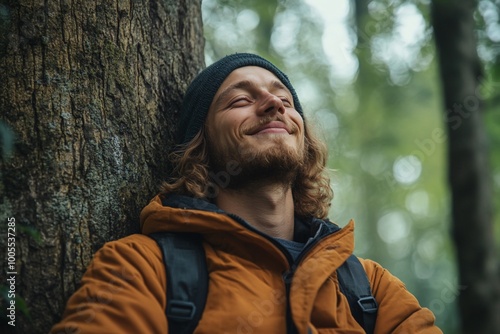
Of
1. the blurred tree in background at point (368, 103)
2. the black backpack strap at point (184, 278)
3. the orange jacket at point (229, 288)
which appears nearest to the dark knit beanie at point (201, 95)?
the orange jacket at point (229, 288)

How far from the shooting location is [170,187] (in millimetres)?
2971

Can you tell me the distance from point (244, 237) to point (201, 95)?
3.49 feet

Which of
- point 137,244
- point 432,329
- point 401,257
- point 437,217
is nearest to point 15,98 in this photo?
point 137,244

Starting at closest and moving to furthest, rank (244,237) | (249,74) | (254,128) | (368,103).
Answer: (244,237), (254,128), (249,74), (368,103)

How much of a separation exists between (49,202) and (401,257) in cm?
3281

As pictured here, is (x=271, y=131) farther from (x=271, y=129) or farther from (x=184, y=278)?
(x=184, y=278)

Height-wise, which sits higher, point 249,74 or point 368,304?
point 249,74

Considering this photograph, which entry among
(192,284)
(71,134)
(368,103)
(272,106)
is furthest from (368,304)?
(368,103)

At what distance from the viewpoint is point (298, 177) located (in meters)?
3.72

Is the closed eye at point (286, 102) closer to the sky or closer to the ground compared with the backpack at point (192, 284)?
closer to the sky

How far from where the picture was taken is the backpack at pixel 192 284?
2.34 meters

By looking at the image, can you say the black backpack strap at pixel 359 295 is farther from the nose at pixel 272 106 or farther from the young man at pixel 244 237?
the nose at pixel 272 106

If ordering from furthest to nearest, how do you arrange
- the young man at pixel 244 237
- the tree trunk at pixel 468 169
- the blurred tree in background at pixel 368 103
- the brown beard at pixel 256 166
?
the blurred tree in background at pixel 368 103 < the tree trunk at pixel 468 169 < the brown beard at pixel 256 166 < the young man at pixel 244 237

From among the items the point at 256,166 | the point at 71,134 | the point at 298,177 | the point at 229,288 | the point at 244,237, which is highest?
the point at 71,134
